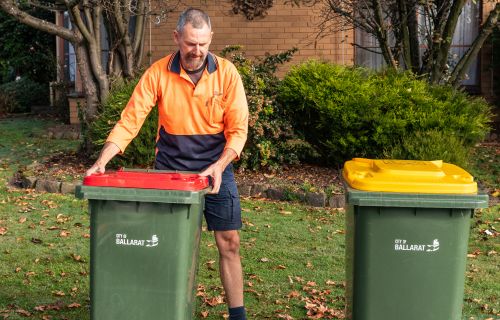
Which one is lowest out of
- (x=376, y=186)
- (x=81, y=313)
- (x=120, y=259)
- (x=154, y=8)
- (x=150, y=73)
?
(x=81, y=313)

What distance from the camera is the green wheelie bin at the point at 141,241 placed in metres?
4.30

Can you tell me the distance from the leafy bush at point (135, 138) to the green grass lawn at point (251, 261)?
0.99 m

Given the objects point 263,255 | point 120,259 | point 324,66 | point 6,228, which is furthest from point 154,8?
point 120,259

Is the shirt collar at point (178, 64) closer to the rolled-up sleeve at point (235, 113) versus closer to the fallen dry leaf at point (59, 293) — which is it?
the rolled-up sleeve at point (235, 113)

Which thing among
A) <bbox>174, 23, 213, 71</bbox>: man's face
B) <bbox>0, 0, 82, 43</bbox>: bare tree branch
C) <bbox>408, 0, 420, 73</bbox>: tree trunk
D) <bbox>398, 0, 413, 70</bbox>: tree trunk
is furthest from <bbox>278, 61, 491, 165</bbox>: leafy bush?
<bbox>174, 23, 213, 71</bbox>: man's face

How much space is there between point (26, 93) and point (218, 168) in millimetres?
14518

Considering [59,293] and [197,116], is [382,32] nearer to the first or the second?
[59,293]

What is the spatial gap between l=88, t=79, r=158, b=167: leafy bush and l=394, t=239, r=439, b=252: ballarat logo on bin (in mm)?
5659

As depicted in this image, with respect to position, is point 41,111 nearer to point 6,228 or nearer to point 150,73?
point 6,228

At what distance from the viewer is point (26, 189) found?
9.67m

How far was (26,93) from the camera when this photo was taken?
1831cm

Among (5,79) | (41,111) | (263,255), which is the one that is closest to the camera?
(263,255)

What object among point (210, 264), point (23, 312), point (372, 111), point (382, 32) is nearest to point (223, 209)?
point (23, 312)

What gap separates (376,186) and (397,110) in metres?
5.28
